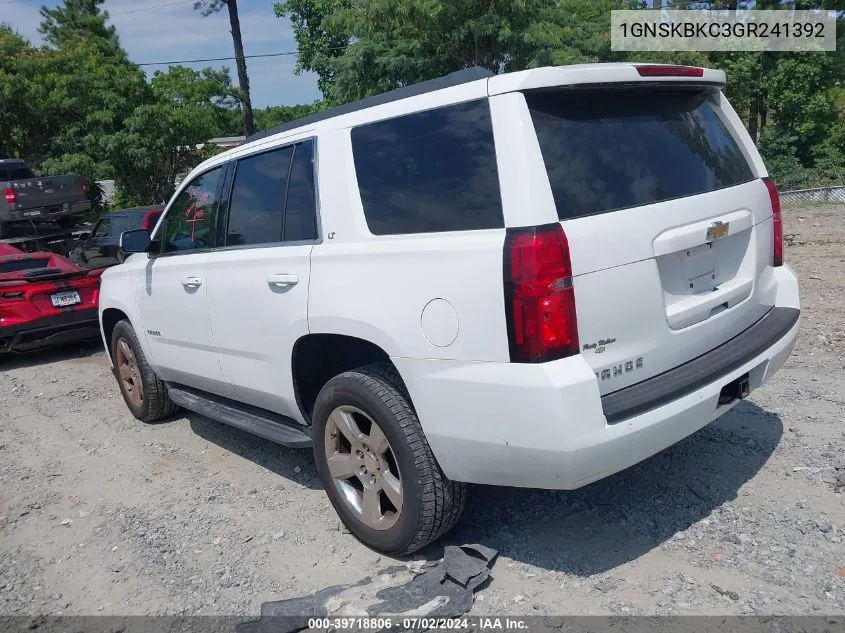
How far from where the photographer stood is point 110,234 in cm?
1047

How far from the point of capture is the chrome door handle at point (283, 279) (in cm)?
371

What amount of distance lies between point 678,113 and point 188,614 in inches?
126

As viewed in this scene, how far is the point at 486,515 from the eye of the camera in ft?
12.8

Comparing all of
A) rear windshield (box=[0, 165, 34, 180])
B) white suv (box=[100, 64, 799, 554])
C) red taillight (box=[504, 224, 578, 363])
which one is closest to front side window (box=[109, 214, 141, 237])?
white suv (box=[100, 64, 799, 554])

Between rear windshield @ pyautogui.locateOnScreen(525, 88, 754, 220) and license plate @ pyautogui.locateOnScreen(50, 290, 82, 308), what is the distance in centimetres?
709

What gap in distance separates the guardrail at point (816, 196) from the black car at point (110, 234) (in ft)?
49.0

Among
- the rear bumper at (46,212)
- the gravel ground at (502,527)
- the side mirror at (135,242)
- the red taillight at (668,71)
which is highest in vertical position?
the red taillight at (668,71)

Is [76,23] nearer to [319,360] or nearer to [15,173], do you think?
[15,173]

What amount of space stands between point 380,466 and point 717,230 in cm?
187

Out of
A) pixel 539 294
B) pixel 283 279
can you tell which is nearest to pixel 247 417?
pixel 283 279

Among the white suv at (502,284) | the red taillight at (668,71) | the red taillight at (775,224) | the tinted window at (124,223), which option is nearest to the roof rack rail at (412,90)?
the white suv at (502,284)

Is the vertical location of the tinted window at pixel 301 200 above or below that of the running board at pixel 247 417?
above

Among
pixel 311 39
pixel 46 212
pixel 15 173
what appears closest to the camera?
pixel 46 212

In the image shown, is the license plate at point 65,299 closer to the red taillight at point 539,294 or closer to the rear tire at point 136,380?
the rear tire at point 136,380
